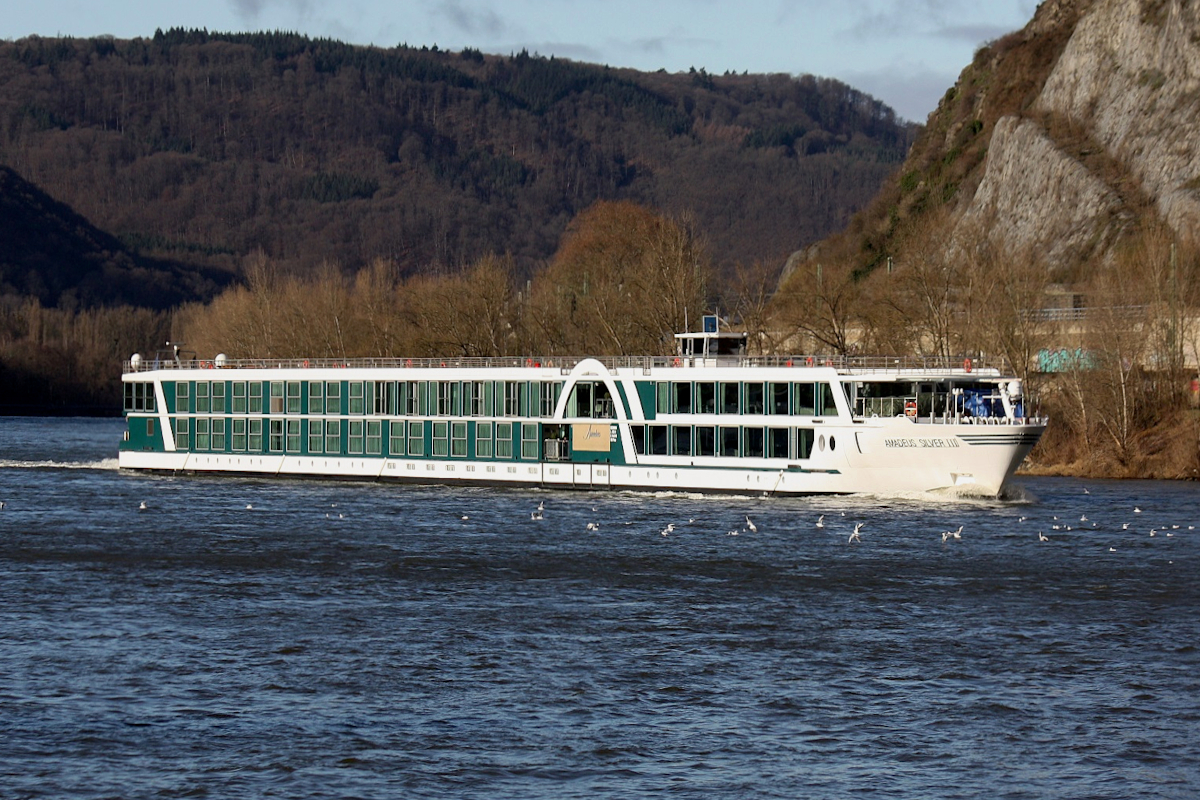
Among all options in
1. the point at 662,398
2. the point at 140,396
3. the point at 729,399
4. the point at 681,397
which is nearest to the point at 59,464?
the point at 140,396

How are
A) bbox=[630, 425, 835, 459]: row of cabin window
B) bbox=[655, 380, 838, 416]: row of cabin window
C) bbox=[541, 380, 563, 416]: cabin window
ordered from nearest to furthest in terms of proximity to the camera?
bbox=[655, 380, 838, 416]: row of cabin window < bbox=[630, 425, 835, 459]: row of cabin window < bbox=[541, 380, 563, 416]: cabin window

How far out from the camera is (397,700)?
31.1 m

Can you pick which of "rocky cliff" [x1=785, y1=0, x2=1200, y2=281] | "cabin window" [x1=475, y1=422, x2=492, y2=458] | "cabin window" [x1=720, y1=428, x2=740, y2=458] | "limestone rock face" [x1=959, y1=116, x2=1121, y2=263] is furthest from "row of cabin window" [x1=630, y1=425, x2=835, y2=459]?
"limestone rock face" [x1=959, y1=116, x2=1121, y2=263]

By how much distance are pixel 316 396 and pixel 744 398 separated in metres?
26.3

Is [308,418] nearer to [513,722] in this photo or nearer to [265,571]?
[265,571]

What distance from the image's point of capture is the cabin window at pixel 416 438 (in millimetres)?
82062

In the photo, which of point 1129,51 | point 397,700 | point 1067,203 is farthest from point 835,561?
point 1129,51

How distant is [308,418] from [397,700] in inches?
2216

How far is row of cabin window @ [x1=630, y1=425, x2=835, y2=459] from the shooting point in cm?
6831

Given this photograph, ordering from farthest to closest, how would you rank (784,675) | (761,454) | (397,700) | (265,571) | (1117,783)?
(761,454), (265,571), (784,675), (397,700), (1117,783)

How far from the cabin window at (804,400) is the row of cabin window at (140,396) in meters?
40.7

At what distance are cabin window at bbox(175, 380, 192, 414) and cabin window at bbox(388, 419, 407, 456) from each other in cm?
1426

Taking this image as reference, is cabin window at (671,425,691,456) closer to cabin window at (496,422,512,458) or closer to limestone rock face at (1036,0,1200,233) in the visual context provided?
cabin window at (496,422,512,458)

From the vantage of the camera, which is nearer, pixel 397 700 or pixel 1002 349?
pixel 397 700
